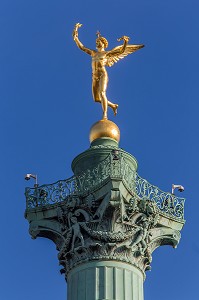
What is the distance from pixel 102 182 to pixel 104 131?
389cm

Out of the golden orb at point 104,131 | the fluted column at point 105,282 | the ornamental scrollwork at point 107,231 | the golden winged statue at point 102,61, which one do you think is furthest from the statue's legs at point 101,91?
the fluted column at point 105,282

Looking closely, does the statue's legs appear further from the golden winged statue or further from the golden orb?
the golden orb

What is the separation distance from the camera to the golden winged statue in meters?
44.2

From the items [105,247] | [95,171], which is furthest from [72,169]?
[105,247]

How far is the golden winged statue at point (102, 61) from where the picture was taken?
44.2 meters

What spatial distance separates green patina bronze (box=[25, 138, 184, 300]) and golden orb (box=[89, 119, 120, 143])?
36.4 inches

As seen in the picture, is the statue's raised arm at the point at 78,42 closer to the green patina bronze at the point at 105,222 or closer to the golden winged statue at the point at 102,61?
the golden winged statue at the point at 102,61

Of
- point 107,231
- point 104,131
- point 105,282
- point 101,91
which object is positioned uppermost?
point 101,91

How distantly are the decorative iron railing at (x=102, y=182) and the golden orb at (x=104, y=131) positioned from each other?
2.37m

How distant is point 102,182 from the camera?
39250 millimetres

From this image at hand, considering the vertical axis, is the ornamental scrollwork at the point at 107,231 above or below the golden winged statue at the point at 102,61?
below

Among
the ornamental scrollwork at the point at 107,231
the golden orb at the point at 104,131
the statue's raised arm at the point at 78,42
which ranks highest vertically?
the statue's raised arm at the point at 78,42

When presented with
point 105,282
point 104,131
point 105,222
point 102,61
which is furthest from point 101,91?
point 105,282

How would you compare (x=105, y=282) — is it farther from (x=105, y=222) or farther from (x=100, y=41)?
(x=100, y=41)
